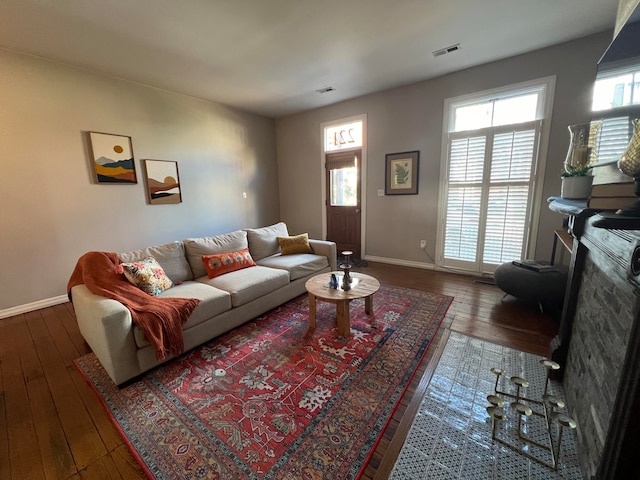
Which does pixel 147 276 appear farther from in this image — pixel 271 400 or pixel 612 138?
pixel 612 138

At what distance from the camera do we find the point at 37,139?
281 centimetres

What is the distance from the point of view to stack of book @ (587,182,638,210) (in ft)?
3.64

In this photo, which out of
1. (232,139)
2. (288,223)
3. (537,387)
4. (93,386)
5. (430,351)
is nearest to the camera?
(537,387)

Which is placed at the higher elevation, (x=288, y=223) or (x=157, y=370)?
(x=288, y=223)

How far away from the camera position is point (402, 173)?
4078 millimetres

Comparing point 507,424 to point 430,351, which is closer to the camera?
point 507,424

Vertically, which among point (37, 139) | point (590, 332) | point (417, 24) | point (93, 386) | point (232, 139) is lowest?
point (93, 386)

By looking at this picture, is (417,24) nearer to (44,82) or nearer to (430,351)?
(430,351)

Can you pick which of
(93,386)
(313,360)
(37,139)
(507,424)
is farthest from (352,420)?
(37,139)

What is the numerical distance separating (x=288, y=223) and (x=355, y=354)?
13.4 feet

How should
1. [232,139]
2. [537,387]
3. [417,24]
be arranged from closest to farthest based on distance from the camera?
[537,387] → [417,24] → [232,139]

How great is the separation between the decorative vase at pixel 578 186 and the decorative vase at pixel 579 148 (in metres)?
0.10

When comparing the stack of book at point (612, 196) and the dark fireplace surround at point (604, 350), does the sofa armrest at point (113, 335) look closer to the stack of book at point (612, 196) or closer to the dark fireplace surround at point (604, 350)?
the dark fireplace surround at point (604, 350)

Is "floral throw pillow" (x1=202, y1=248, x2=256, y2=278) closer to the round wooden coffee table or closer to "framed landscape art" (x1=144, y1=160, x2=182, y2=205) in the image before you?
the round wooden coffee table
